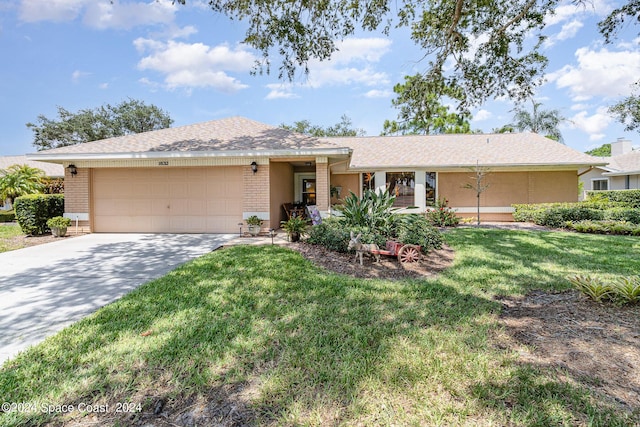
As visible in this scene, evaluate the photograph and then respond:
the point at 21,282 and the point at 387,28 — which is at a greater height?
the point at 387,28

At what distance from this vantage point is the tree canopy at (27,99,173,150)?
33156mm

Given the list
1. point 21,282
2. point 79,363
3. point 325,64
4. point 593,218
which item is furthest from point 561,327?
point 593,218

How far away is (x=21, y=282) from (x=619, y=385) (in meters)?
8.27

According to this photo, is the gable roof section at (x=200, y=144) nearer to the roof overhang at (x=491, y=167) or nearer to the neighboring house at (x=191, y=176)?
the neighboring house at (x=191, y=176)

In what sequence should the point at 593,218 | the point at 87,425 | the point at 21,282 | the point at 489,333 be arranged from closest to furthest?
the point at 87,425
the point at 489,333
the point at 21,282
the point at 593,218

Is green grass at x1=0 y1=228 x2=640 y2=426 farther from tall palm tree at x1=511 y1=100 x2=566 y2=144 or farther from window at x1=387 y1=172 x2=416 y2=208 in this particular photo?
tall palm tree at x1=511 y1=100 x2=566 y2=144

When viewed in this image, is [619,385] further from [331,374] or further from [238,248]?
[238,248]

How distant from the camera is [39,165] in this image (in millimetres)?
20938

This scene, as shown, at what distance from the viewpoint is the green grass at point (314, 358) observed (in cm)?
215

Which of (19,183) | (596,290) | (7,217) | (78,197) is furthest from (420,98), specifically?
(7,217)

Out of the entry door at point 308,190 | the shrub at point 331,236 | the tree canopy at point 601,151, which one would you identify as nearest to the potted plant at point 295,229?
the shrub at point 331,236

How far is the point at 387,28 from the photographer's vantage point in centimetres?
899

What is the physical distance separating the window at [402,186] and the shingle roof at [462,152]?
0.77 m

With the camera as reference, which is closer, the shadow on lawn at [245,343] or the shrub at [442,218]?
the shadow on lawn at [245,343]
